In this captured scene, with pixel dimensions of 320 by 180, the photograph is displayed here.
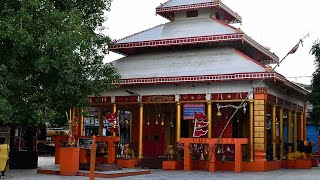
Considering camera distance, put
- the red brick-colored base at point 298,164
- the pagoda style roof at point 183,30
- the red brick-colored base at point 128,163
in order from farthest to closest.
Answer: the red brick-colored base at point 298,164 → the pagoda style roof at point 183,30 → the red brick-colored base at point 128,163

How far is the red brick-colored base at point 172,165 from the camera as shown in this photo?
999 inches

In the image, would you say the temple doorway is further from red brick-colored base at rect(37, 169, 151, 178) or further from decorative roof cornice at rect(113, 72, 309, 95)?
red brick-colored base at rect(37, 169, 151, 178)

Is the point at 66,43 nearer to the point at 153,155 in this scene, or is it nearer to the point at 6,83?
the point at 6,83

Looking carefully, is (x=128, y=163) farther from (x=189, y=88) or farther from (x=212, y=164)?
(x=189, y=88)

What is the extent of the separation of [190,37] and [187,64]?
1477 millimetres

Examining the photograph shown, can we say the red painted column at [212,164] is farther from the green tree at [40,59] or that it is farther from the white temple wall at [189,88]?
the green tree at [40,59]

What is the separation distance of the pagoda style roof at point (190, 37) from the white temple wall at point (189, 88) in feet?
7.88

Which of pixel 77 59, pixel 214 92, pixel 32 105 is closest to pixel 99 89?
pixel 77 59

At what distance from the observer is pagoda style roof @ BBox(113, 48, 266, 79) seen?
2541 cm

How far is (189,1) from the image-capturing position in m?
29.3

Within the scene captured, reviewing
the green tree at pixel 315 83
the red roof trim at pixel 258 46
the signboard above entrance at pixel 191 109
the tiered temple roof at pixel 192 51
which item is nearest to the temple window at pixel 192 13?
the tiered temple roof at pixel 192 51

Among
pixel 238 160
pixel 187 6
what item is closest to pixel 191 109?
pixel 238 160

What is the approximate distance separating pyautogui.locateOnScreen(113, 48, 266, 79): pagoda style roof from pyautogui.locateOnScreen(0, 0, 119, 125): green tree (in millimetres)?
6494

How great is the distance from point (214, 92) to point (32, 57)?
1024 cm
